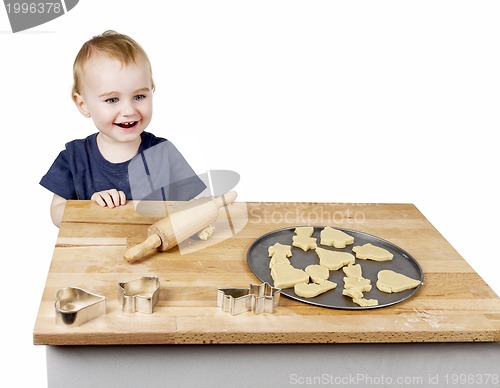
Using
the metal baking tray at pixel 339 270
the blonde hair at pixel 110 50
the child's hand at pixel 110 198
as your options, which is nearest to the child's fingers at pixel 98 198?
the child's hand at pixel 110 198

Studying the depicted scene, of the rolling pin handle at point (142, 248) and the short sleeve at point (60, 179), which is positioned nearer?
the rolling pin handle at point (142, 248)

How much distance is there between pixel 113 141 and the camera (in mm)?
3436

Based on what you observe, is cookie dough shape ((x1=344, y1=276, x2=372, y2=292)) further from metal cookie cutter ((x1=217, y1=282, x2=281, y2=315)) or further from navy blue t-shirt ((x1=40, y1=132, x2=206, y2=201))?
navy blue t-shirt ((x1=40, y1=132, x2=206, y2=201))

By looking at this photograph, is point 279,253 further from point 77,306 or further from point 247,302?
point 77,306

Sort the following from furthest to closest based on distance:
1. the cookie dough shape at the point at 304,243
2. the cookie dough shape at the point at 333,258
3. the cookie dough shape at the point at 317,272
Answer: the cookie dough shape at the point at 304,243, the cookie dough shape at the point at 333,258, the cookie dough shape at the point at 317,272

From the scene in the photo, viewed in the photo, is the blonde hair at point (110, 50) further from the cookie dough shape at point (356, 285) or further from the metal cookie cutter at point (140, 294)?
the cookie dough shape at point (356, 285)

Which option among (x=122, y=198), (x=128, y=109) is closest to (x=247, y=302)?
(x=122, y=198)

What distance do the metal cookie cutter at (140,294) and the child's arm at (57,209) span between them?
97cm

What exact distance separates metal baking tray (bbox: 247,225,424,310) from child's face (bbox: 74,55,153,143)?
0.78 meters

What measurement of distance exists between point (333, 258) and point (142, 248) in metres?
0.68

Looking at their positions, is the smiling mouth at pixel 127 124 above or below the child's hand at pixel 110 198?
above

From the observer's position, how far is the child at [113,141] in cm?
315

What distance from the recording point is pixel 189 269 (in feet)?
8.81

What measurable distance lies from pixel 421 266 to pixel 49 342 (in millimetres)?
1344
